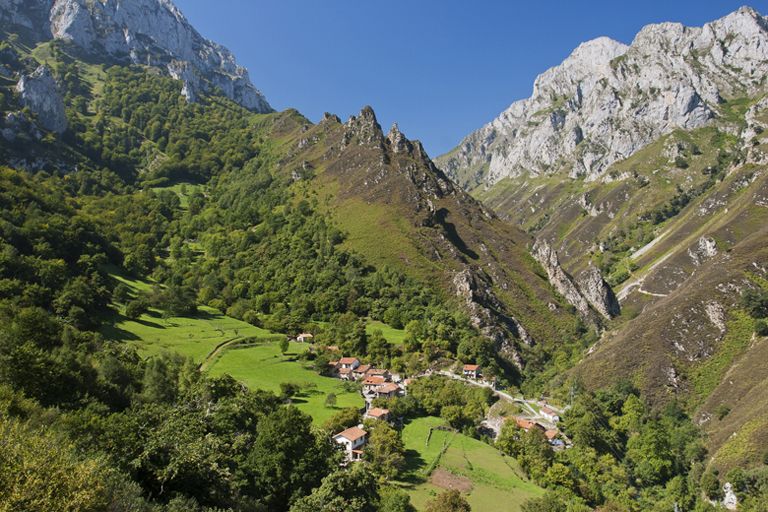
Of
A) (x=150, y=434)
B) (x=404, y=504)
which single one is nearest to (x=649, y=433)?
(x=404, y=504)

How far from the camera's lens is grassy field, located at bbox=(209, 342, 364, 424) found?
6334 centimetres

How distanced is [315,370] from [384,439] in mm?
27837

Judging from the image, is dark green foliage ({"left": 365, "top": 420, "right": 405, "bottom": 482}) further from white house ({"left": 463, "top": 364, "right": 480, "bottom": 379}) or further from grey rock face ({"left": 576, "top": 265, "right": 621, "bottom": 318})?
grey rock face ({"left": 576, "top": 265, "right": 621, "bottom": 318})

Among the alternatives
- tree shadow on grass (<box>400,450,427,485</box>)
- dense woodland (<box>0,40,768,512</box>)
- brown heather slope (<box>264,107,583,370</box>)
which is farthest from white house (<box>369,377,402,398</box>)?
brown heather slope (<box>264,107,583,370</box>)

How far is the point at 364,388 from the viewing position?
71688mm

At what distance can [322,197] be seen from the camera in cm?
14038

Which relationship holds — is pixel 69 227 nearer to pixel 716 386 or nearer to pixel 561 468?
pixel 561 468

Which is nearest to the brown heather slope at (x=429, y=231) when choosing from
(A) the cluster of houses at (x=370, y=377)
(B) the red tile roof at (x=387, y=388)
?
(A) the cluster of houses at (x=370, y=377)

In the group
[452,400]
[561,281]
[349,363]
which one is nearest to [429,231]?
[561,281]

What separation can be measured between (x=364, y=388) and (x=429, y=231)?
2401 inches

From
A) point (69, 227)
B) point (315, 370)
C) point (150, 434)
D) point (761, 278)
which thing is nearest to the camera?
point (150, 434)

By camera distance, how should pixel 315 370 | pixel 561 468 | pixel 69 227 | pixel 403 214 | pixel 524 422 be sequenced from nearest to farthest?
pixel 561 468 < pixel 524 422 < pixel 315 370 < pixel 69 227 < pixel 403 214

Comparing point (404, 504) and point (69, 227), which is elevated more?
point (69, 227)

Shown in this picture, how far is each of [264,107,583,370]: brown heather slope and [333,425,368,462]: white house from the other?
4895cm
